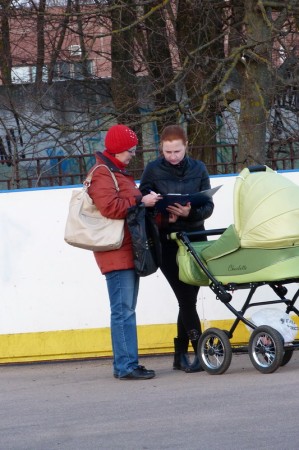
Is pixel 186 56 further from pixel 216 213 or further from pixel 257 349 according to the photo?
pixel 257 349

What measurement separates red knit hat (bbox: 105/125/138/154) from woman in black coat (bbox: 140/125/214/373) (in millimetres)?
297

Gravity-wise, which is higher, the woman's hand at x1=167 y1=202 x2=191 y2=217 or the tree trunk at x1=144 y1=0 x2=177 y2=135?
the tree trunk at x1=144 y1=0 x2=177 y2=135

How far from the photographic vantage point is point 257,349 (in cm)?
771

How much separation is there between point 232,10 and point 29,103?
11.8 feet

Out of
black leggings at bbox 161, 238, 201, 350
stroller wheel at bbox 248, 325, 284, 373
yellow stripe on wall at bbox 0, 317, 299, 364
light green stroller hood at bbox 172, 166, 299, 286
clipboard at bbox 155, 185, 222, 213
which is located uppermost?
clipboard at bbox 155, 185, 222, 213

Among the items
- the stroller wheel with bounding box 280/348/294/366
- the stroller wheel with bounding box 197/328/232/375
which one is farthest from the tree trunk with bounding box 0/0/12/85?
the stroller wheel with bounding box 280/348/294/366

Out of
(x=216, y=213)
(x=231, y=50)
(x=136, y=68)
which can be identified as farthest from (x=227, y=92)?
(x=216, y=213)

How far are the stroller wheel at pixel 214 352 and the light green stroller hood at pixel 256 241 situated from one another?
0.38 meters

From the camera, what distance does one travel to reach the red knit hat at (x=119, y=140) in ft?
25.6

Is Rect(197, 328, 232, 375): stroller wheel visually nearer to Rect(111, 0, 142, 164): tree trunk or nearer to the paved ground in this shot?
the paved ground

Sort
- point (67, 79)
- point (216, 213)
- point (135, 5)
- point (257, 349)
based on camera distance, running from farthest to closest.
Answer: point (67, 79) → point (135, 5) → point (216, 213) → point (257, 349)

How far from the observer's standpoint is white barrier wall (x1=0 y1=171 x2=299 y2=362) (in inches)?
377

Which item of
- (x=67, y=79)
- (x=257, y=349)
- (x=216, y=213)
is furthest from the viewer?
(x=67, y=79)

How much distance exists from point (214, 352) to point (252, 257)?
0.76 meters
